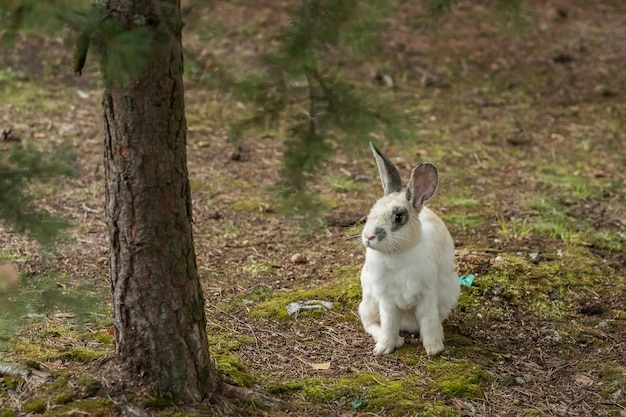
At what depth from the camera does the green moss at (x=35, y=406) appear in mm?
3404

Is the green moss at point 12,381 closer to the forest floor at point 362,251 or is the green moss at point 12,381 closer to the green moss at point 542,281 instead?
the forest floor at point 362,251

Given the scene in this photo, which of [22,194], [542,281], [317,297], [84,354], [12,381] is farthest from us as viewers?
[542,281]

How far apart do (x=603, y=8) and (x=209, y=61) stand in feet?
32.3

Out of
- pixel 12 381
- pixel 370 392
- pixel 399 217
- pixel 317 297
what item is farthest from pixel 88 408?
pixel 317 297

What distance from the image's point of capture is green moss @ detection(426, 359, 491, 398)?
159 inches

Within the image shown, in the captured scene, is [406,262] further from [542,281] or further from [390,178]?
[542,281]

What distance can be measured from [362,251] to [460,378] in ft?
5.91

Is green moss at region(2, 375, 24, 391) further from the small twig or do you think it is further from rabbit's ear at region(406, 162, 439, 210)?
rabbit's ear at region(406, 162, 439, 210)

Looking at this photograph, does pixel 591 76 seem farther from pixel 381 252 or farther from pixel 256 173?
pixel 381 252

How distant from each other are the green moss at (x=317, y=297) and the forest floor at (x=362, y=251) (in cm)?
1

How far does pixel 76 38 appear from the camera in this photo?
239 centimetres

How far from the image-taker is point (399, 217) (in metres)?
4.26

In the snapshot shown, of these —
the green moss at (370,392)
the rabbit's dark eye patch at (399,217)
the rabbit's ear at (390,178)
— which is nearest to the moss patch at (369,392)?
the green moss at (370,392)

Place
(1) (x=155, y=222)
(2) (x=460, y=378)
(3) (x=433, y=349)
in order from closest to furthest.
Result: 1. (1) (x=155, y=222)
2. (2) (x=460, y=378)
3. (3) (x=433, y=349)
